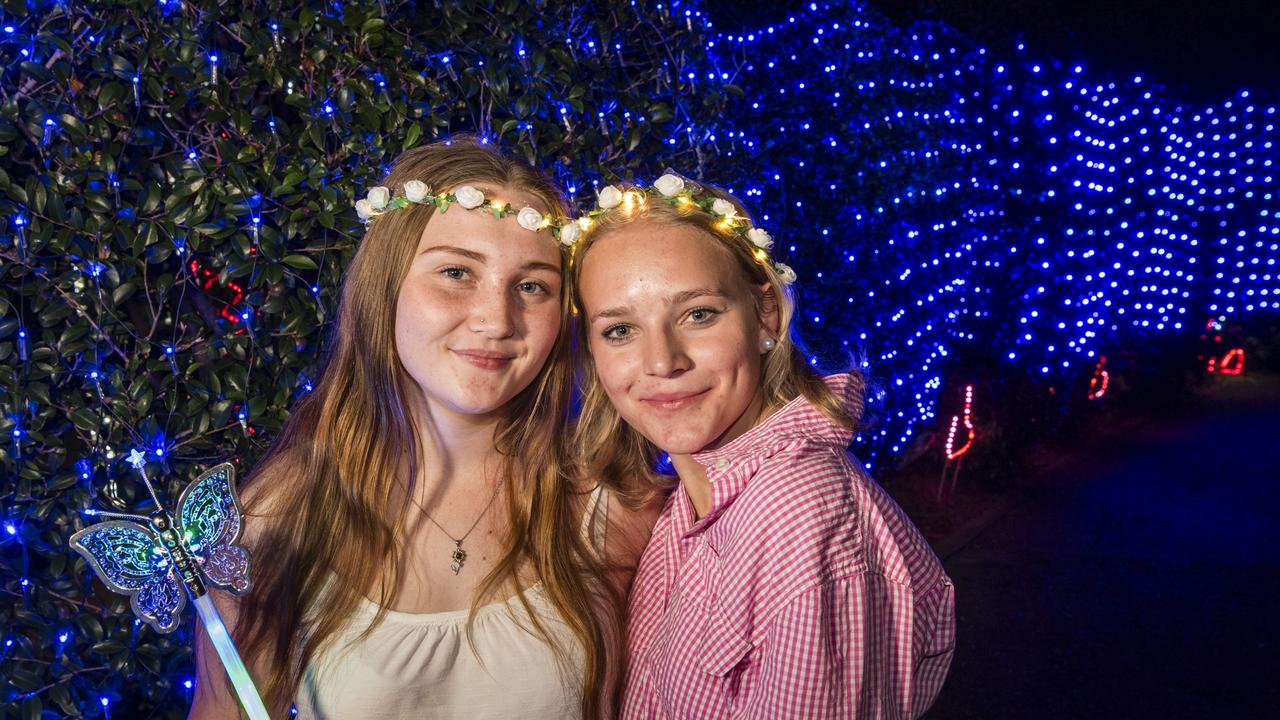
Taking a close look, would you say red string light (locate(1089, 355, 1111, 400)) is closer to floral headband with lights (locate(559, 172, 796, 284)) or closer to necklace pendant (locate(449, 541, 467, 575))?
floral headband with lights (locate(559, 172, 796, 284))

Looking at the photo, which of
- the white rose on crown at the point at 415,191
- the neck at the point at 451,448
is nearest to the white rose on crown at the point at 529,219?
the white rose on crown at the point at 415,191

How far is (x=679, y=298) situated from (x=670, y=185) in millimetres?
266

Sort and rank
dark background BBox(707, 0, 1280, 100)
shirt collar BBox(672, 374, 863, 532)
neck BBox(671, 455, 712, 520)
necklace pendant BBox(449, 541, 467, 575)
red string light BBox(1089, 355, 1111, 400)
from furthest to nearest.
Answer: dark background BBox(707, 0, 1280, 100)
red string light BBox(1089, 355, 1111, 400)
necklace pendant BBox(449, 541, 467, 575)
neck BBox(671, 455, 712, 520)
shirt collar BBox(672, 374, 863, 532)

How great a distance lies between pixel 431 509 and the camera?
82.8 inches

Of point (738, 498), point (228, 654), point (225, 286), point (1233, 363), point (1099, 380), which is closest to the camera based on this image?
point (228, 654)

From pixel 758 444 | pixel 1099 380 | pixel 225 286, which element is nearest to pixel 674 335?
pixel 758 444

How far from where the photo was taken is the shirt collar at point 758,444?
167 cm

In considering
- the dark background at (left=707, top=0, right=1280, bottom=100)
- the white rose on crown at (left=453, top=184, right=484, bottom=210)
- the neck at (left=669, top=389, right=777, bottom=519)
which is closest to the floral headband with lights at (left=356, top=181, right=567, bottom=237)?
the white rose on crown at (left=453, top=184, right=484, bottom=210)

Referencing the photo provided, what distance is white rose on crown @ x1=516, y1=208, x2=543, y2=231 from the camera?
1.91 m

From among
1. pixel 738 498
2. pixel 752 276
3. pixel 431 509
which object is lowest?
pixel 431 509

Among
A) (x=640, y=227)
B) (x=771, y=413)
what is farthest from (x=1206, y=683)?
(x=640, y=227)

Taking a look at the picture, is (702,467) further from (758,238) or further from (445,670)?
(445,670)

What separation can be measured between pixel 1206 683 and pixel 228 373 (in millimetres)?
4459

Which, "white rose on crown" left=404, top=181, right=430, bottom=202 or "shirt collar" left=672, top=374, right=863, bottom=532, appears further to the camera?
"white rose on crown" left=404, top=181, right=430, bottom=202
